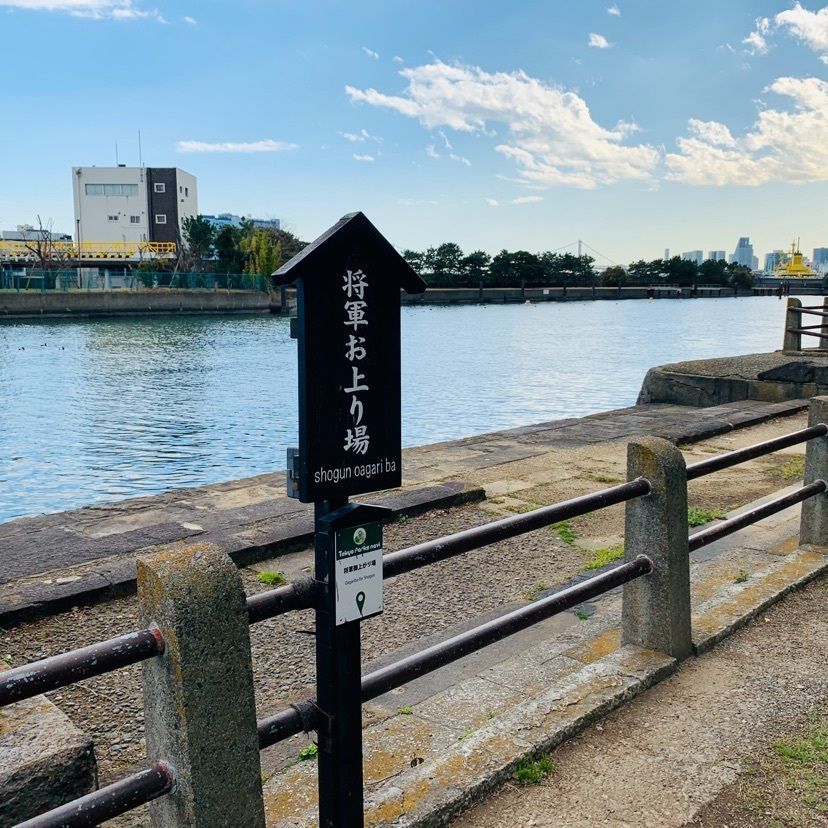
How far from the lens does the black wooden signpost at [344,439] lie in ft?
7.44

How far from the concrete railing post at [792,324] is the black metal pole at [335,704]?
661 inches

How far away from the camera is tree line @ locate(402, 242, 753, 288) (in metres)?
113

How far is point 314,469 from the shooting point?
2.28 meters

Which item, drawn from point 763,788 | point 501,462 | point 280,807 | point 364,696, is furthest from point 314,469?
point 501,462

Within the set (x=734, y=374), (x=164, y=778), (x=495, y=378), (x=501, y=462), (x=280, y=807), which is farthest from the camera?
(x=495, y=378)

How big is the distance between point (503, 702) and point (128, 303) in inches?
2506

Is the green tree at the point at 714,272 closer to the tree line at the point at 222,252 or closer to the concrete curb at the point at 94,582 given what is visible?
the tree line at the point at 222,252

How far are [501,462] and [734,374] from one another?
7.36 m

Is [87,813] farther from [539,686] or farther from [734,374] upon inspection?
[734,374]

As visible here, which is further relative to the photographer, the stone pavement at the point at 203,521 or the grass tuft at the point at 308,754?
the stone pavement at the point at 203,521

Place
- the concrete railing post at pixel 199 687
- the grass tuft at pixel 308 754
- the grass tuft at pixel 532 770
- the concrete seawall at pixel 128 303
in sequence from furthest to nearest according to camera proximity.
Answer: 1. the concrete seawall at pixel 128 303
2. the grass tuft at pixel 308 754
3. the grass tuft at pixel 532 770
4. the concrete railing post at pixel 199 687

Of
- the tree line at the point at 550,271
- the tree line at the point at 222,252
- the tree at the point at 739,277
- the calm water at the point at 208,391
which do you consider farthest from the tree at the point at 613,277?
the calm water at the point at 208,391

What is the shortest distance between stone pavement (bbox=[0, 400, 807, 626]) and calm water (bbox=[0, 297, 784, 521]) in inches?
186

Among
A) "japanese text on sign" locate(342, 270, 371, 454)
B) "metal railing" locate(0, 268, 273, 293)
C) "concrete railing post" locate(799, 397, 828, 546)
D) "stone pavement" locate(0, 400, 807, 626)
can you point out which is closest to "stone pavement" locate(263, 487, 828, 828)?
"concrete railing post" locate(799, 397, 828, 546)
